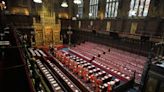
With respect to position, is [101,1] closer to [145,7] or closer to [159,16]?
[145,7]

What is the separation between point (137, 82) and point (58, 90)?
3940 mm

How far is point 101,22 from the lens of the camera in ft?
44.0

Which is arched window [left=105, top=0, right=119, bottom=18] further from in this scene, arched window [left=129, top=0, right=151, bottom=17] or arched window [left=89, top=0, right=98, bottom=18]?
arched window [left=89, top=0, right=98, bottom=18]

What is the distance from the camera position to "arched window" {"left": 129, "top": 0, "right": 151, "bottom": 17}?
9.17 m

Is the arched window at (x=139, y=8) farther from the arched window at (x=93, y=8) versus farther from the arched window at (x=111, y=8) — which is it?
the arched window at (x=93, y=8)

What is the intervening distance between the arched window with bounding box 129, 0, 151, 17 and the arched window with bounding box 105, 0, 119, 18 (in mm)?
1855

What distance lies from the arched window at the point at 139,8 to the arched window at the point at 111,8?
6.09ft

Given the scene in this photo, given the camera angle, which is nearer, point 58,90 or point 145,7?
point 58,90

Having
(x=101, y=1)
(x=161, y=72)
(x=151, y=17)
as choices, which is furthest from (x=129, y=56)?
(x=101, y=1)

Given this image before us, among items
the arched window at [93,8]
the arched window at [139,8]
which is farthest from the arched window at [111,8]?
the arched window at [93,8]

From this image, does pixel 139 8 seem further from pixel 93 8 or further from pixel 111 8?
pixel 93 8

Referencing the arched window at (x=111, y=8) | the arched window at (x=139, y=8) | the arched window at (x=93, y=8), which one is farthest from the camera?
the arched window at (x=93, y=8)

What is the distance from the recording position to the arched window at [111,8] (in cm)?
1179

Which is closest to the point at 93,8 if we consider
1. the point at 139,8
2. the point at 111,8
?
the point at 111,8
